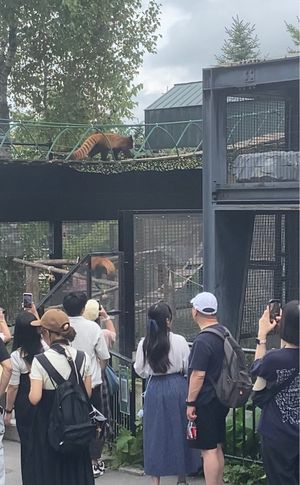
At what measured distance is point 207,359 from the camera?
5531mm

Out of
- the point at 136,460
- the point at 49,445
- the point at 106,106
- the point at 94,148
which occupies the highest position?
the point at 106,106

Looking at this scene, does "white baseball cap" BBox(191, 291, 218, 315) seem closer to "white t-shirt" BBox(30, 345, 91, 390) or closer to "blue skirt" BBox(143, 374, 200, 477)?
"blue skirt" BBox(143, 374, 200, 477)

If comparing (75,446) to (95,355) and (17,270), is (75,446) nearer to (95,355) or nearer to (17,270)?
(95,355)

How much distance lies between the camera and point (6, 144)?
13961 millimetres

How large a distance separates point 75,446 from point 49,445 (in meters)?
0.24

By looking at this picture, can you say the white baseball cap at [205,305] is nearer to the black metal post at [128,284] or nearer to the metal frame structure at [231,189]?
the metal frame structure at [231,189]

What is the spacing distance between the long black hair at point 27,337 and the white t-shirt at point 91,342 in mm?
730

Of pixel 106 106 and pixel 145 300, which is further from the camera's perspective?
pixel 106 106

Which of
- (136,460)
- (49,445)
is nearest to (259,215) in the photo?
(136,460)

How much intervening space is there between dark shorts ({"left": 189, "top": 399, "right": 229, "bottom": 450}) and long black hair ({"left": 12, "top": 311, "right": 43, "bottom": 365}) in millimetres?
1258

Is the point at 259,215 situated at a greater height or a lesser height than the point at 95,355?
greater

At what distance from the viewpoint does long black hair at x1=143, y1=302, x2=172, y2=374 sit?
19.8 ft

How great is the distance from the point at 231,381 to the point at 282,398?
0.70m

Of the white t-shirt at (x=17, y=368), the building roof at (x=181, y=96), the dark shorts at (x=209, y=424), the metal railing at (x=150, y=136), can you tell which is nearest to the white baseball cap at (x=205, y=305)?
the dark shorts at (x=209, y=424)
